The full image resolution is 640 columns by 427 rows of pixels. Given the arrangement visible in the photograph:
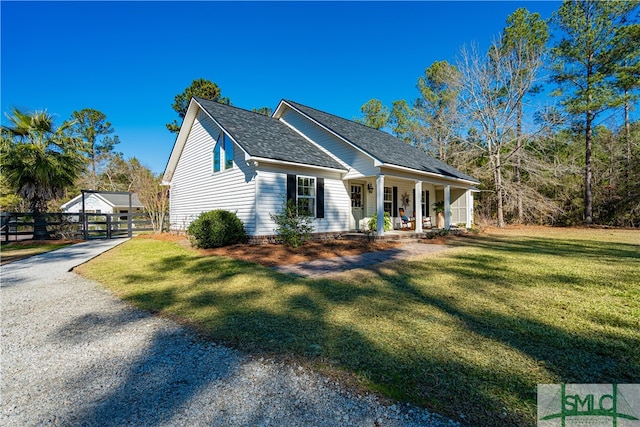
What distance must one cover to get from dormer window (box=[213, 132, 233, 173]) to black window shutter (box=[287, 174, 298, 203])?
2.52 meters

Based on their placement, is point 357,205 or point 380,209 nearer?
point 380,209

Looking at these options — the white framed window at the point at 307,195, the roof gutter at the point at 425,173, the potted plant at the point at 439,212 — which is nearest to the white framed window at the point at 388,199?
the roof gutter at the point at 425,173

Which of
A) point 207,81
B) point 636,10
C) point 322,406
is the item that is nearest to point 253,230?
point 322,406

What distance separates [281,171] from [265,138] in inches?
75.0

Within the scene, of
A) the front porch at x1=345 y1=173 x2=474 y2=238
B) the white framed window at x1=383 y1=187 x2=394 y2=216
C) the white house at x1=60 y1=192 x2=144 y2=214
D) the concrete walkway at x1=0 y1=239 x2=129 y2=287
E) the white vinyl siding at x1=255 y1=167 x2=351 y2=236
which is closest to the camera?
the concrete walkway at x1=0 y1=239 x2=129 y2=287

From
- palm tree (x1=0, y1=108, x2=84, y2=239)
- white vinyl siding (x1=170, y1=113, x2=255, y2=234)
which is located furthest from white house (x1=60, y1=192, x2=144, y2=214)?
white vinyl siding (x1=170, y1=113, x2=255, y2=234)

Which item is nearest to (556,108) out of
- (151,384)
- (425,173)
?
Result: (425,173)

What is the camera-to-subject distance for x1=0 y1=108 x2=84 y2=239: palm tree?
531 inches

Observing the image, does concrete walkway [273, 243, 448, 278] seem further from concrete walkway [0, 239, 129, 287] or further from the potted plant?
the potted plant

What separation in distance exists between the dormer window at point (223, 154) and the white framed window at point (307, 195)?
9.59 ft

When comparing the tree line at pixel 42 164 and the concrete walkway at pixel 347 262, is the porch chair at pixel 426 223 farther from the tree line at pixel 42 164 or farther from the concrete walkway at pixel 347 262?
the tree line at pixel 42 164

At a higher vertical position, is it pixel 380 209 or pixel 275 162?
pixel 275 162

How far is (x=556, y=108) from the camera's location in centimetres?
2027

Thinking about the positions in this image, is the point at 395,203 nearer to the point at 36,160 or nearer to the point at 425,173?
the point at 425,173
